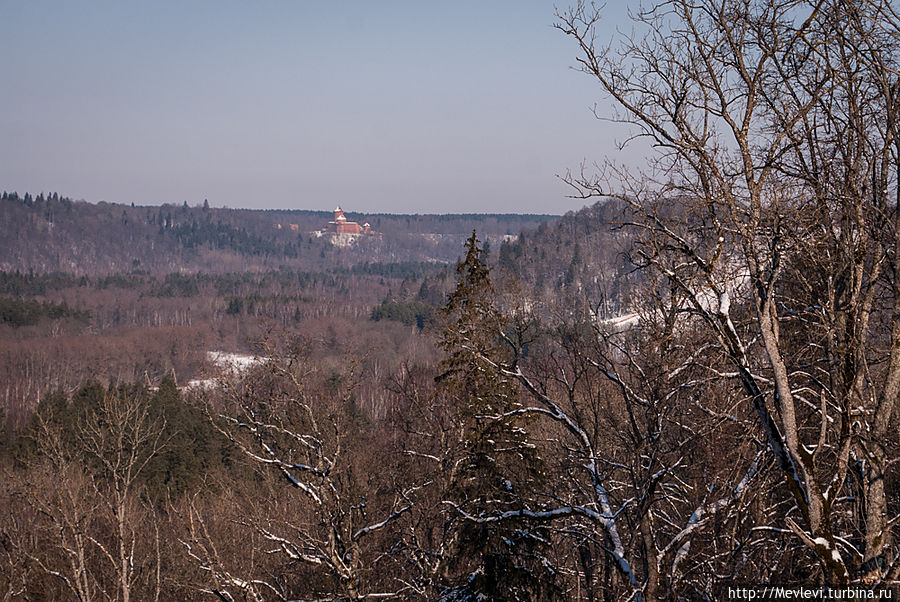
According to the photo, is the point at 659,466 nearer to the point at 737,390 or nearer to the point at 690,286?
the point at 737,390

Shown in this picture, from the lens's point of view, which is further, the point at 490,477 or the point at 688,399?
the point at 490,477

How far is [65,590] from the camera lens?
20531mm

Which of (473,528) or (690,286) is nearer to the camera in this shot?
(690,286)

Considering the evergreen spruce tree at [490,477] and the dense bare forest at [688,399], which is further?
the evergreen spruce tree at [490,477]

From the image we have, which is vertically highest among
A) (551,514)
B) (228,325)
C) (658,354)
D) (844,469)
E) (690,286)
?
(690,286)

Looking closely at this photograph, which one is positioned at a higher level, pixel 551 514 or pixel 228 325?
pixel 551 514

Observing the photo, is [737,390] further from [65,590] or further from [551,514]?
[65,590]

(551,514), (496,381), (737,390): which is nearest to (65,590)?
(496,381)

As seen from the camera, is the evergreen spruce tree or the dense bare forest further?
the evergreen spruce tree

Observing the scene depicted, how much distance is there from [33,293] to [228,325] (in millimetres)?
51711

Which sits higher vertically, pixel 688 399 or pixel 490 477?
pixel 688 399

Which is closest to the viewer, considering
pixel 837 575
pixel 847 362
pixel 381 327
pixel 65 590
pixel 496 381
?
pixel 837 575

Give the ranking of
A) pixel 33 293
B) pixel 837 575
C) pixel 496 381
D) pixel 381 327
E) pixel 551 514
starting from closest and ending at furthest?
pixel 837 575 → pixel 551 514 → pixel 496 381 → pixel 381 327 → pixel 33 293

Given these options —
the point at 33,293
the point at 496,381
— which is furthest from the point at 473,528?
the point at 33,293
